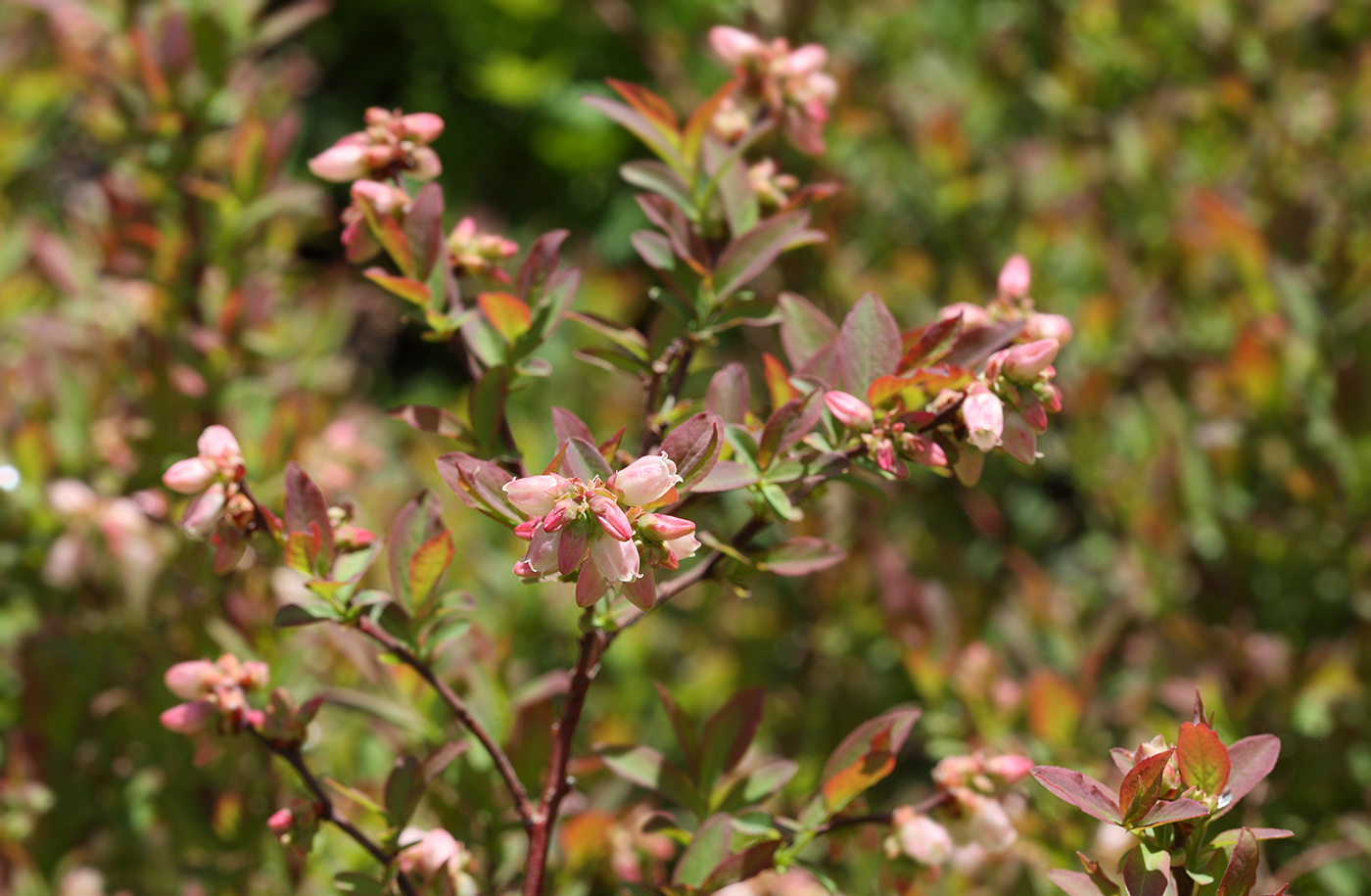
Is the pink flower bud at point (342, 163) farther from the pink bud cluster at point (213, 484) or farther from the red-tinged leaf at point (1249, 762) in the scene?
the red-tinged leaf at point (1249, 762)

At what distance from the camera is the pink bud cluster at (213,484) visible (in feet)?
2.12

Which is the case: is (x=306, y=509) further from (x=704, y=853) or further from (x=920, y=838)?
(x=920, y=838)

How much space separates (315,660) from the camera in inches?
50.0

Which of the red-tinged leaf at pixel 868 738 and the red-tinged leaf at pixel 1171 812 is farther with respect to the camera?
the red-tinged leaf at pixel 868 738

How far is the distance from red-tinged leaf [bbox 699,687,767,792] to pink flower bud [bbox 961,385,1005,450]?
0.27 m

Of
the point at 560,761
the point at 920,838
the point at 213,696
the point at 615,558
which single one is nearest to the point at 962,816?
the point at 920,838

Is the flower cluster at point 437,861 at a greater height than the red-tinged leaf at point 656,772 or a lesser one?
lesser

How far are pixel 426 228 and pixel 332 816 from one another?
1.22ft

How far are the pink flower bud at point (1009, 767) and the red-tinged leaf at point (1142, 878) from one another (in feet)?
0.52

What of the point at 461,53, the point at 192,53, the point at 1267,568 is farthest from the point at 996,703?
the point at 461,53

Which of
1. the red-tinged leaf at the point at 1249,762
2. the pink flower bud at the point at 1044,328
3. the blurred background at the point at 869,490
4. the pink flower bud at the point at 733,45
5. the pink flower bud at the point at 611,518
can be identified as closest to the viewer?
the pink flower bud at the point at 611,518

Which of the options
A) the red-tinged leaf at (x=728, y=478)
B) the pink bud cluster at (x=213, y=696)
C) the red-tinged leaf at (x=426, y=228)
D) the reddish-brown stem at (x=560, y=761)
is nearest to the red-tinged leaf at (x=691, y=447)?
the red-tinged leaf at (x=728, y=478)

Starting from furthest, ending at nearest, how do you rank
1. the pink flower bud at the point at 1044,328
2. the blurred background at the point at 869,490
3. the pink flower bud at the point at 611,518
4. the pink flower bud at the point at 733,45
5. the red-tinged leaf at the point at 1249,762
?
the blurred background at the point at 869,490 → the pink flower bud at the point at 733,45 → the pink flower bud at the point at 1044,328 → the red-tinged leaf at the point at 1249,762 → the pink flower bud at the point at 611,518

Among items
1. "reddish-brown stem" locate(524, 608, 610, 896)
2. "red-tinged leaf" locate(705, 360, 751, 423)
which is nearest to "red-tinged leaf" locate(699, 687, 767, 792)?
"reddish-brown stem" locate(524, 608, 610, 896)
